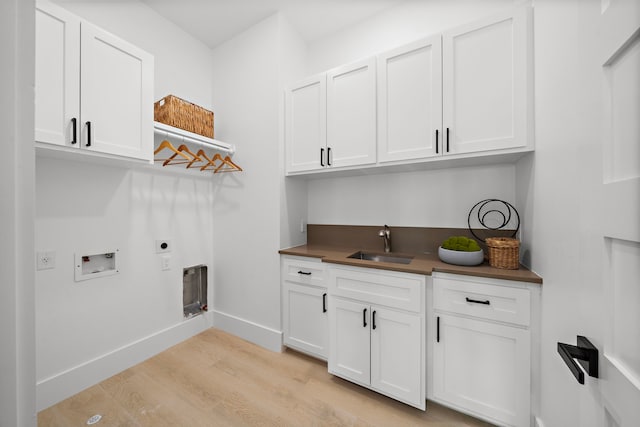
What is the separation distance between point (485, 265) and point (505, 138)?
29.9 inches

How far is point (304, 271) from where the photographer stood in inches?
79.9

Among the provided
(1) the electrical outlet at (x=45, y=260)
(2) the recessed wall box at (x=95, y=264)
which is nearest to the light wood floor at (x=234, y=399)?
(2) the recessed wall box at (x=95, y=264)

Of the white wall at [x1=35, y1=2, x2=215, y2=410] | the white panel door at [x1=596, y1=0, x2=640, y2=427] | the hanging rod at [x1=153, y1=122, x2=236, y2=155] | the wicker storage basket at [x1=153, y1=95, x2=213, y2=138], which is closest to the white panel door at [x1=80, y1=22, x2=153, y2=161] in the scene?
the hanging rod at [x1=153, y1=122, x2=236, y2=155]

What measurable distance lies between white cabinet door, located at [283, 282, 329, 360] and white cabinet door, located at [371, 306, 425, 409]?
44 centimetres

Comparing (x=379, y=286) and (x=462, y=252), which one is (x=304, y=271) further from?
(x=462, y=252)

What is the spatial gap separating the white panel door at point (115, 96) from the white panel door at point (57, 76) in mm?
39

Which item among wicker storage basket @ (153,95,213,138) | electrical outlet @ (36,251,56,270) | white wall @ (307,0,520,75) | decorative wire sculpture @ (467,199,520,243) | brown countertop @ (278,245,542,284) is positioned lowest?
brown countertop @ (278,245,542,284)

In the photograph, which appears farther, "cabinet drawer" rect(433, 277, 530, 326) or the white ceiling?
the white ceiling

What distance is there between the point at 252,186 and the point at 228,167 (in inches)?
14.4

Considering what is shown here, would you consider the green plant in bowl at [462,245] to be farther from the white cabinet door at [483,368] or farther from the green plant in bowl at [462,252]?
the white cabinet door at [483,368]

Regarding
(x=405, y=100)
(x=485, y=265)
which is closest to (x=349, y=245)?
(x=485, y=265)

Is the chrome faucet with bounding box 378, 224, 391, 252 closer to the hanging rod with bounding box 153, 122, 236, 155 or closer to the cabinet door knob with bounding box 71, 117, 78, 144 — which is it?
the hanging rod with bounding box 153, 122, 236, 155

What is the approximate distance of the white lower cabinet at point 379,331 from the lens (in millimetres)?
1471

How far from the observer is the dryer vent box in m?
2.38
